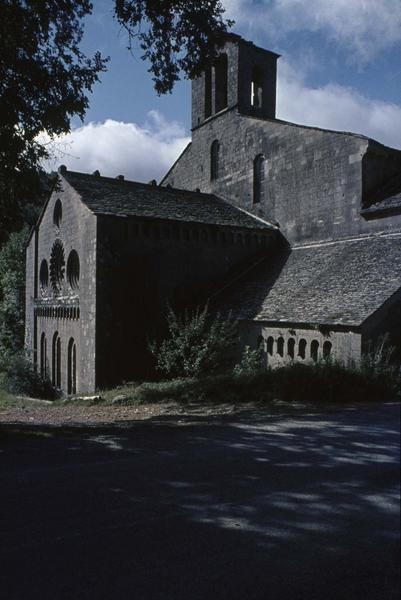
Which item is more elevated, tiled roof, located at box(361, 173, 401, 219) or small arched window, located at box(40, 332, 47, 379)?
tiled roof, located at box(361, 173, 401, 219)

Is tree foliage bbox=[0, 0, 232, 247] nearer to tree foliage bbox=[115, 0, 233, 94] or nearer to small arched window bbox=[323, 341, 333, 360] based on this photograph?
tree foliage bbox=[115, 0, 233, 94]

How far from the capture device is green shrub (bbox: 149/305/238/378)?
55.5 ft

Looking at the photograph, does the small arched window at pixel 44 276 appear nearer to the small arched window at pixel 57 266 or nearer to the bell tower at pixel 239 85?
the small arched window at pixel 57 266

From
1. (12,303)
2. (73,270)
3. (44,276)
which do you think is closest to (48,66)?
(73,270)

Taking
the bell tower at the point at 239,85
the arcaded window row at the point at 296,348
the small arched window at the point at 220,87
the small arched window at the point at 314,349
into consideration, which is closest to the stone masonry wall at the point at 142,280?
the arcaded window row at the point at 296,348

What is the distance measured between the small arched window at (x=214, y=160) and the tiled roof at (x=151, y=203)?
2.82m

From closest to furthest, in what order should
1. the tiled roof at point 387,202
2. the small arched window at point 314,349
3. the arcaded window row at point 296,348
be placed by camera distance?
the arcaded window row at point 296,348 < the small arched window at point 314,349 < the tiled roof at point 387,202

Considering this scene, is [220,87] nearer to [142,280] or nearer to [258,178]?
[258,178]

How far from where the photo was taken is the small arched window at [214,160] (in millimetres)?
27609

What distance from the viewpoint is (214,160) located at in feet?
→ 91.8

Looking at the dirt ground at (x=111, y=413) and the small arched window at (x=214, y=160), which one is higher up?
the small arched window at (x=214, y=160)

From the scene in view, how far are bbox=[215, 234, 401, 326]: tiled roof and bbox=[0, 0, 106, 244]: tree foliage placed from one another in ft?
28.7

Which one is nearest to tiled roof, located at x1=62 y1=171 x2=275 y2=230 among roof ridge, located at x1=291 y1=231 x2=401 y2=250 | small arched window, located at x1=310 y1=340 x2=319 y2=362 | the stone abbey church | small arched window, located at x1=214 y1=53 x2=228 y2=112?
the stone abbey church

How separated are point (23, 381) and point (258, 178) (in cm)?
1578
